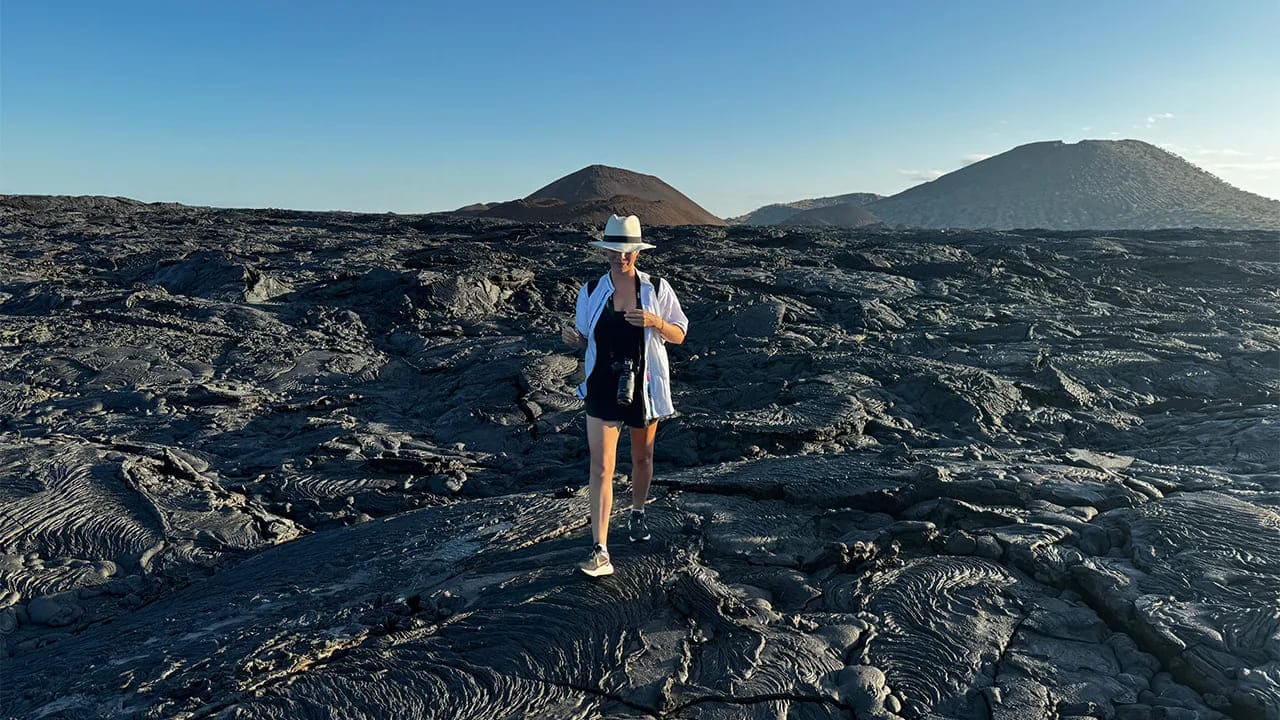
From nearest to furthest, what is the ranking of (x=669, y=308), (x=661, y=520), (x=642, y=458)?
1. (x=669, y=308)
2. (x=642, y=458)
3. (x=661, y=520)

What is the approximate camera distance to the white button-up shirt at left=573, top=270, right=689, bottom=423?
312cm

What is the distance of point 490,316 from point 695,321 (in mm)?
3255

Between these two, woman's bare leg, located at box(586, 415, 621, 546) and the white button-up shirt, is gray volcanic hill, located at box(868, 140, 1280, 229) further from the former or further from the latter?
woman's bare leg, located at box(586, 415, 621, 546)

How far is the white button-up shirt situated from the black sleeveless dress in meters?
0.02

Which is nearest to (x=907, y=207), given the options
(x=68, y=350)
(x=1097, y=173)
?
(x=1097, y=173)

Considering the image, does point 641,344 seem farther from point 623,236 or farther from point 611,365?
point 623,236

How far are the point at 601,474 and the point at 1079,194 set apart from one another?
234ft

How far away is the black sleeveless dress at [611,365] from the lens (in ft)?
10.1

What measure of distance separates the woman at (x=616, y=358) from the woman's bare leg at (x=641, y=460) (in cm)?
12

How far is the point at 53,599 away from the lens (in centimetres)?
356

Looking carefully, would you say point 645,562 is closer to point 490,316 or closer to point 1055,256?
point 490,316

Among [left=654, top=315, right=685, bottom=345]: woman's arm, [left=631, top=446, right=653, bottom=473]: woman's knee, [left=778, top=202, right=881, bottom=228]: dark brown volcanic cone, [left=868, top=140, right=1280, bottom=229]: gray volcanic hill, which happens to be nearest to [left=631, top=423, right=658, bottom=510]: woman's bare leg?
[left=631, top=446, right=653, bottom=473]: woman's knee

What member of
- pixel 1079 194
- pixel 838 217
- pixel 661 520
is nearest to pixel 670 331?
pixel 661 520

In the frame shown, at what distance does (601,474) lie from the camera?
310cm
